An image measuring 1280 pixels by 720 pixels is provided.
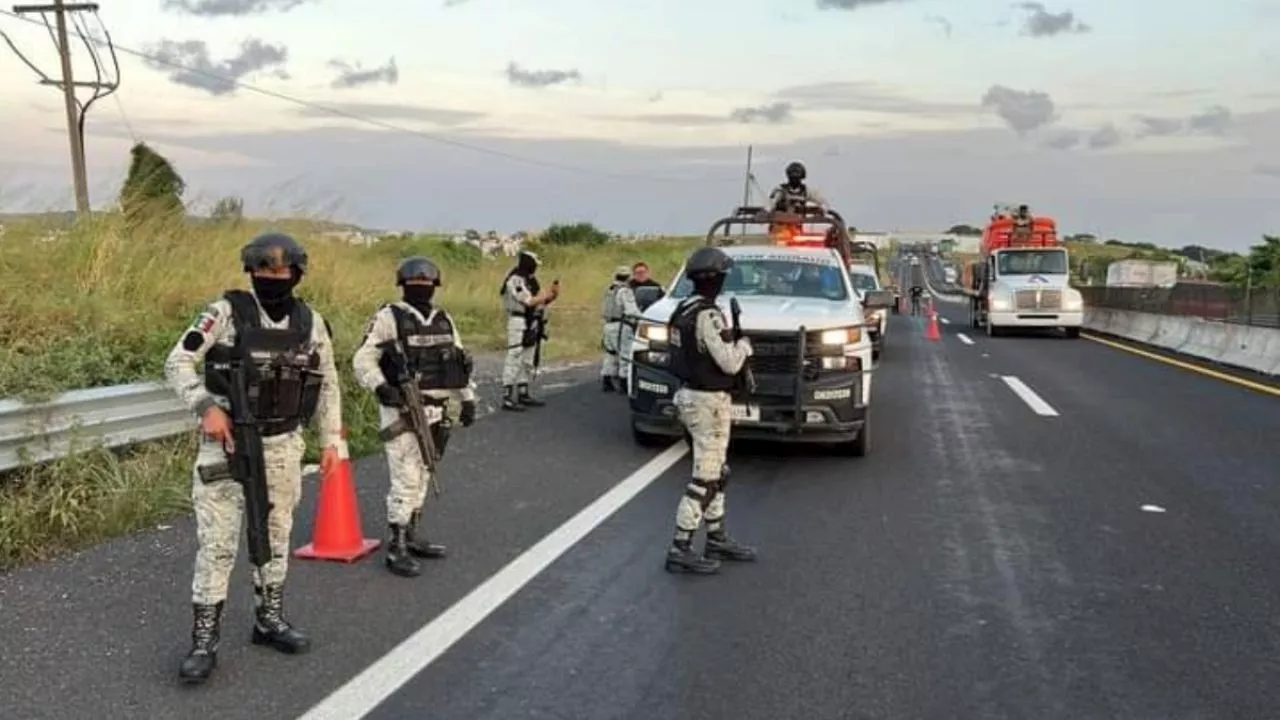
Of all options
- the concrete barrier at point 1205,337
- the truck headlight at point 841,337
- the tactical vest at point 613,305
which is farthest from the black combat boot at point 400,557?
the concrete barrier at point 1205,337

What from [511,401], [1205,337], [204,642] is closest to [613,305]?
[511,401]

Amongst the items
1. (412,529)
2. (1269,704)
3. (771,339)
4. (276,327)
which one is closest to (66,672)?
(276,327)

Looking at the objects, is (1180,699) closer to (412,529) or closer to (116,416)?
(412,529)

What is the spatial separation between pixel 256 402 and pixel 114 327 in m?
5.30

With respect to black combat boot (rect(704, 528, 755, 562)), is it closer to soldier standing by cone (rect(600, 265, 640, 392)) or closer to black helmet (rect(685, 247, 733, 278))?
black helmet (rect(685, 247, 733, 278))

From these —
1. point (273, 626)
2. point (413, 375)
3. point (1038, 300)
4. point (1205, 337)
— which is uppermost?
point (413, 375)

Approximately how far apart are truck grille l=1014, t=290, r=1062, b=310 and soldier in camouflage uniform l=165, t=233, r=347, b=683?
25.7 metres

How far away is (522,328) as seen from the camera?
12578 millimetres

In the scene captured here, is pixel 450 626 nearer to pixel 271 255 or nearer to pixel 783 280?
pixel 271 255

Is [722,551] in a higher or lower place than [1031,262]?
lower

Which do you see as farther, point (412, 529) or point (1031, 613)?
point (412, 529)

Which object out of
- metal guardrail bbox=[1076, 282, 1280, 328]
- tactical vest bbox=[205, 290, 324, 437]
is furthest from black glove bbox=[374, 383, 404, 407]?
metal guardrail bbox=[1076, 282, 1280, 328]

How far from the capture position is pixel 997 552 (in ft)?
21.6

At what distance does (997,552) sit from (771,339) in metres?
3.00
